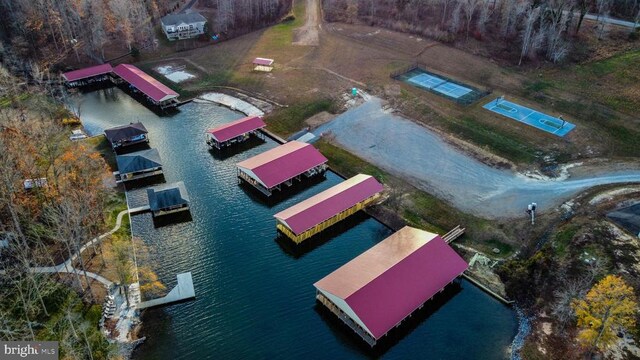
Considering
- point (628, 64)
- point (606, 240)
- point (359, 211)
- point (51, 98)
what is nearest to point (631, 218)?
point (606, 240)

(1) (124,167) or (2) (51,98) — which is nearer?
(1) (124,167)

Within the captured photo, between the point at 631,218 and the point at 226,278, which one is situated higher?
the point at 631,218

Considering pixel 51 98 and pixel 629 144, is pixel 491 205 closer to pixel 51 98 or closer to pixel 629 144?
pixel 629 144

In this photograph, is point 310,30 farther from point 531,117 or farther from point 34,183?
point 34,183

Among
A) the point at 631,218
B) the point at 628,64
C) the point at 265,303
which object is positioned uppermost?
the point at 628,64

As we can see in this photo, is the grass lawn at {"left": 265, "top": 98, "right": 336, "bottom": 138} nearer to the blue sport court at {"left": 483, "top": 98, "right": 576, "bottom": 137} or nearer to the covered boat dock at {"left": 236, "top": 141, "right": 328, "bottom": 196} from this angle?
the covered boat dock at {"left": 236, "top": 141, "right": 328, "bottom": 196}

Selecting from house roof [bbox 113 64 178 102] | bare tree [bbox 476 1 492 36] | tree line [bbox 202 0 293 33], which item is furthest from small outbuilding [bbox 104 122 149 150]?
bare tree [bbox 476 1 492 36]

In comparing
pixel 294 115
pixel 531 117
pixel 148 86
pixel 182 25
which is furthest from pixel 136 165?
pixel 531 117
